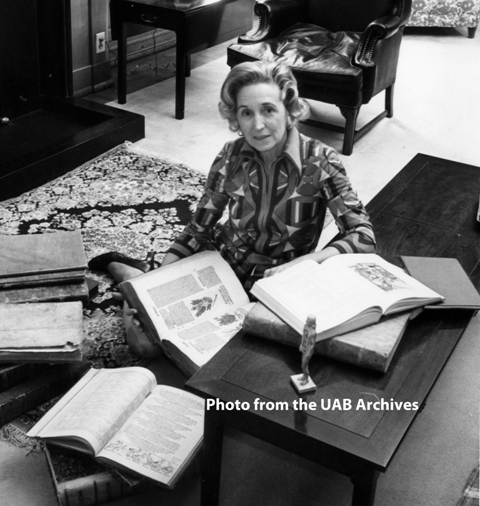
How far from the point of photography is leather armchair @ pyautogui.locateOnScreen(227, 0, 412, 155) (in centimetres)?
354

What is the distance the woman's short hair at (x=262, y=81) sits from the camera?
1853 mm

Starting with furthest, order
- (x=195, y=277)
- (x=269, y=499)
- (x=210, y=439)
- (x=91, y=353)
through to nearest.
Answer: (x=91, y=353) < (x=195, y=277) < (x=269, y=499) < (x=210, y=439)

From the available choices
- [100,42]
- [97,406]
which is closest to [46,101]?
[100,42]

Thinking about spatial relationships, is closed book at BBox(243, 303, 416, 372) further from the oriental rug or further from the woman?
the oriental rug

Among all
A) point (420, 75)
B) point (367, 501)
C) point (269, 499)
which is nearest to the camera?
point (367, 501)

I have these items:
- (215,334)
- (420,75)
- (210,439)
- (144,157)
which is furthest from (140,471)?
(420,75)

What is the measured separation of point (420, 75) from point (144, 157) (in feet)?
7.84

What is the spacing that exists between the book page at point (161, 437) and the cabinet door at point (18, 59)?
100 inches

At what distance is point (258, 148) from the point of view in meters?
1.91

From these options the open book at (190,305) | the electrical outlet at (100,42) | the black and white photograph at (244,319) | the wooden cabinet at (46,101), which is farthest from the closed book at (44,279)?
the electrical outlet at (100,42)

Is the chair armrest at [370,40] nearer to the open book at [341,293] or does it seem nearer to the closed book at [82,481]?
the open book at [341,293]

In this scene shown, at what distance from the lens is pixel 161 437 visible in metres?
1.68

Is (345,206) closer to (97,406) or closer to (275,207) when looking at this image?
(275,207)

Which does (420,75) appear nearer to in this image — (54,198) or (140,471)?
(54,198)
